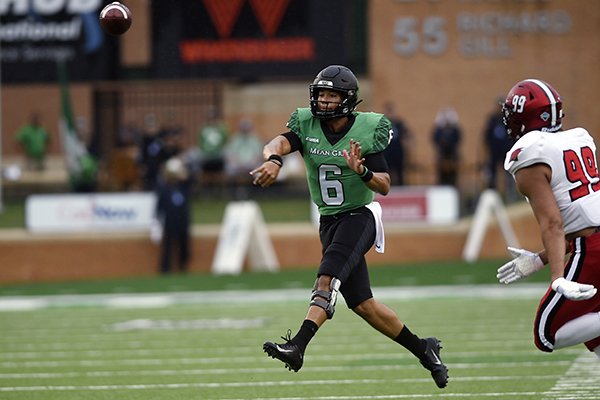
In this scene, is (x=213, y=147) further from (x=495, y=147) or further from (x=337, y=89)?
(x=337, y=89)

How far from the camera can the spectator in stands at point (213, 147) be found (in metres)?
22.8

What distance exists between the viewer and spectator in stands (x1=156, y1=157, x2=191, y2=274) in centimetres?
1767

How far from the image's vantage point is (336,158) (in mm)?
7336

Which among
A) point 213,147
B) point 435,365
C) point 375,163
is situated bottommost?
point 213,147

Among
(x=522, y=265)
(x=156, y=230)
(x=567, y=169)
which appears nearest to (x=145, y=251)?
(x=156, y=230)

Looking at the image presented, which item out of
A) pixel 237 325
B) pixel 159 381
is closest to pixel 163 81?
pixel 237 325

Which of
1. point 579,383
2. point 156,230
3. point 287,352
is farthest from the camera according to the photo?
point 156,230

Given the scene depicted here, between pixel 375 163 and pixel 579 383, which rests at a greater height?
pixel 375 163

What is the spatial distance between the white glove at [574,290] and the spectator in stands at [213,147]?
17071 mm

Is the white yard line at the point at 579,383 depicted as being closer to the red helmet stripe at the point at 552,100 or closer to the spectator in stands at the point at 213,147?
the red helmet stripe at the point at 552,100

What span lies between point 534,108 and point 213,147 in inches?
660

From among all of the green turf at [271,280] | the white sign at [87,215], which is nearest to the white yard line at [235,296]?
the green turf at [271,280]

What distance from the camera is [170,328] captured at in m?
11.9

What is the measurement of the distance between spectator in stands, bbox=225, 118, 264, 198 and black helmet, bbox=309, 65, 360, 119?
48.7 feet
